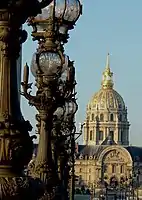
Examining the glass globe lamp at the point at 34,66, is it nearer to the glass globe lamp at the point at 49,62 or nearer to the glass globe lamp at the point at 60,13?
the glass globe lamp at the point at 49,62

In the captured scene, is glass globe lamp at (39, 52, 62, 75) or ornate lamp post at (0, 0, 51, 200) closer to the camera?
ornate lamp post at (0, 0, 51, 200)

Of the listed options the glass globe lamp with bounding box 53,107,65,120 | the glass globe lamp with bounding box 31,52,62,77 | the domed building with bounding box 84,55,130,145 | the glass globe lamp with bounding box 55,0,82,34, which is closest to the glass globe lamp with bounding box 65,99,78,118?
the glass globe lamp with bounding box 53,107,65,120

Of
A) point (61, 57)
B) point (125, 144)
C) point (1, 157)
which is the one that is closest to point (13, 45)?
point (1, 157)

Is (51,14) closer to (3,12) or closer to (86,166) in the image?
(3,12)

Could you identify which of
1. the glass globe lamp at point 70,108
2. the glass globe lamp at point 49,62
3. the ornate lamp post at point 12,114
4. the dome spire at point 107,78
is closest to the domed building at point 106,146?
the dome spire at point 107,78

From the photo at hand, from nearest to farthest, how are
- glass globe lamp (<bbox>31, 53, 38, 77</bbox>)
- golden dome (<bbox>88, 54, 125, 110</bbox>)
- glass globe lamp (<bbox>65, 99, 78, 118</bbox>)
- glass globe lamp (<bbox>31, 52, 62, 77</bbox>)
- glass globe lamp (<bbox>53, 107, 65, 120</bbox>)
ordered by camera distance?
1. glass globe lamp (<bbox>31, 52, 62, 77</bbox>)
2. glass globe lamp (<bbox>31, 53, 38, 77</bbox>)
3. glass globe lamp (<bbox>53, 107, 65, 120</bbox>)
4. glass globe lamp (<bbox>65, 99, 78, 118</bbox>)
5. golden dome (<bbox>88, 54, 125, 110</bbox>)

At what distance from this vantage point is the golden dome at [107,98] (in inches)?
6107

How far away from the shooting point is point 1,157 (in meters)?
6.06

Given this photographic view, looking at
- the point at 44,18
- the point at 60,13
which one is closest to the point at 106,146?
the point at 60,13

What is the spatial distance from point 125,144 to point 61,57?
147 m

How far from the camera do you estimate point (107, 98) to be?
513ft

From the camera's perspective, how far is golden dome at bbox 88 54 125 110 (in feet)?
509

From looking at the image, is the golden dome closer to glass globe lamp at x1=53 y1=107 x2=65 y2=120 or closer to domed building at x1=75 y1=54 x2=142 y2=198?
domed building at x1=75 y1=54 x2=142 y2=198

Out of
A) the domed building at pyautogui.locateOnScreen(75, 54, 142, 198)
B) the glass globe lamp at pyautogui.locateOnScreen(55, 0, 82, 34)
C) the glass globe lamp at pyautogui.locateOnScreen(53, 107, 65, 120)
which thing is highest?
the domed building at pyautogui.locateOnScreen(75, 54, 142, 198)
